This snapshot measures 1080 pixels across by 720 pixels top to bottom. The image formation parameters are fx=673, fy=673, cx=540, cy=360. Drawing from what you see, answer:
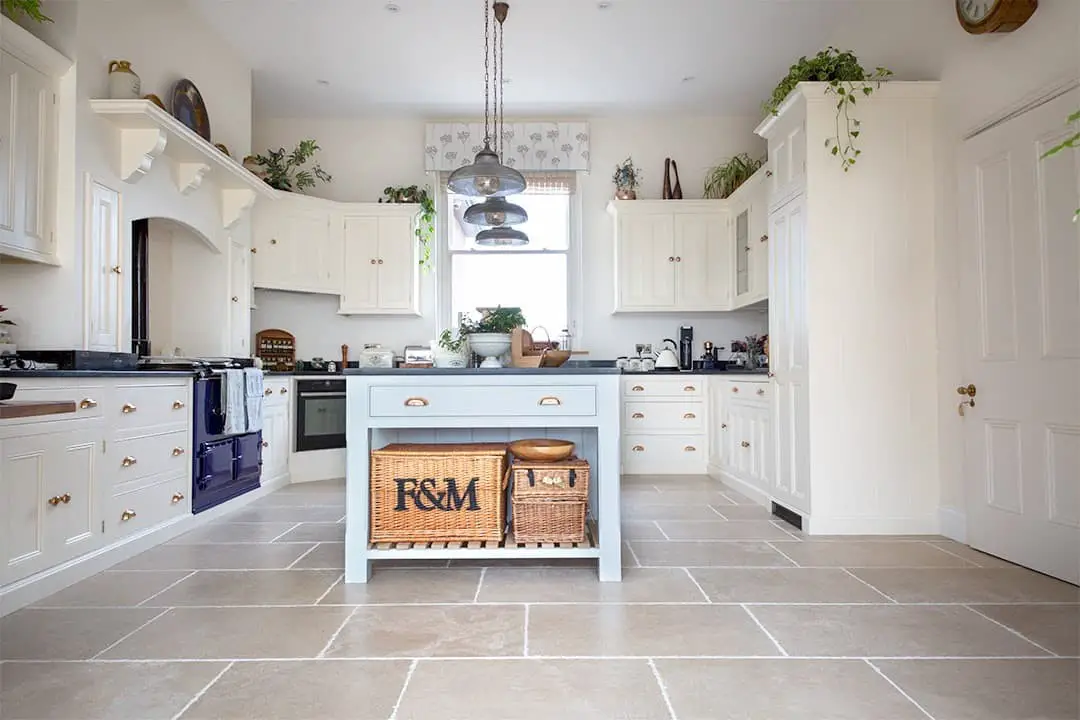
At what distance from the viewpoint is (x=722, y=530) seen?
357 cm

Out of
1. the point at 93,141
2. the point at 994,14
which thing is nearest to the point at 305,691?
the point at 93,141

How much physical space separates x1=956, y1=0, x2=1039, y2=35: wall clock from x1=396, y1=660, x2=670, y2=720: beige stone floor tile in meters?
3.00

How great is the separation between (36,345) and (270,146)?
3.67 m

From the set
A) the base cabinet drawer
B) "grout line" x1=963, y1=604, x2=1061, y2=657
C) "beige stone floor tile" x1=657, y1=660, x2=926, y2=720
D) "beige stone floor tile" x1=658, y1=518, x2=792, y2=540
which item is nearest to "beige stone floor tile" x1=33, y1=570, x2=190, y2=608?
"beige stone floor tile" x1=657, y1=660, x2=926, y2=720

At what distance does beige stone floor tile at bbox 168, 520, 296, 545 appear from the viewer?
11.3ft

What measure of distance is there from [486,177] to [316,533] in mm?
2059

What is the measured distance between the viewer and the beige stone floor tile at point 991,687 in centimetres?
162

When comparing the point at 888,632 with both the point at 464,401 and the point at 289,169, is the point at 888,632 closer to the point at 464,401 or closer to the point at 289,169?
the point at 464,401

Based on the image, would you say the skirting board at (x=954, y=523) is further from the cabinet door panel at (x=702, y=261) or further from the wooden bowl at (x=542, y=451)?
the cabinet door panel at (x=702, y=261)

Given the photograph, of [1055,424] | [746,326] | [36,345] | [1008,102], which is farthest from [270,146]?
[1055,424]

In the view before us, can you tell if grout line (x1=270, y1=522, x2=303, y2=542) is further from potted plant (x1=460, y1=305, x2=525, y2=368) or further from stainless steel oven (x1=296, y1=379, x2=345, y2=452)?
stainless steel oven (x1=296, y1=379, x2=345, y2=452)

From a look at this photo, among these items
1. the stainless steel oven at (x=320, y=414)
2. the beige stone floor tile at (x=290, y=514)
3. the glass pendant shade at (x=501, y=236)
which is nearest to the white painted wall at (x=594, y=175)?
the stainless steel oven at (x=320, y=414)

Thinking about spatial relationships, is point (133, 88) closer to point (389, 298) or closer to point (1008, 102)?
point (389, 298)

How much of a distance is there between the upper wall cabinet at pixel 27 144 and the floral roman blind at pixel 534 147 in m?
3.26
